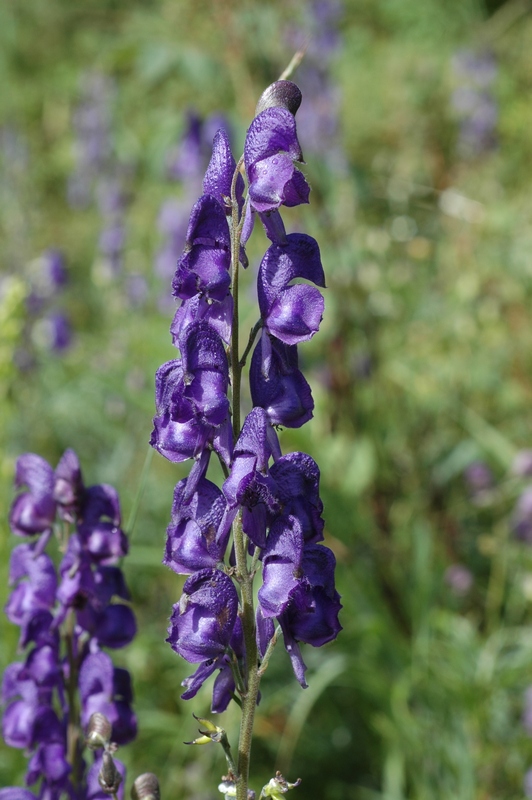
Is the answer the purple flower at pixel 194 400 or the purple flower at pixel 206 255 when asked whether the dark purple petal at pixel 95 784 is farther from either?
the purple flower at pixel 206 255

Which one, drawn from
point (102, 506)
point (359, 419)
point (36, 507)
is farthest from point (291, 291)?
point (359, 419)

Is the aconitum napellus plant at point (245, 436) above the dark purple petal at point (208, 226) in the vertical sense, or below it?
below

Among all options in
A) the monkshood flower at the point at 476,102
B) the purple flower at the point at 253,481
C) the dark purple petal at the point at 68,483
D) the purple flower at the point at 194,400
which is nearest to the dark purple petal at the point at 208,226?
the purple flower at the point at 194,400

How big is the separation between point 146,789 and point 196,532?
1.40 feet

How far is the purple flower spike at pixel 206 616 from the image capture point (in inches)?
44.1

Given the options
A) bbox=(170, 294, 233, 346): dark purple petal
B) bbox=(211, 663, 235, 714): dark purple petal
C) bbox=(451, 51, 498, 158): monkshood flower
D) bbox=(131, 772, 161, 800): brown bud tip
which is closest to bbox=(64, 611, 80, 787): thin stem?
bbox=(131, 772, 161, 800): brown bud tip

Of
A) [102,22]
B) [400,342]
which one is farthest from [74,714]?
[102,22]

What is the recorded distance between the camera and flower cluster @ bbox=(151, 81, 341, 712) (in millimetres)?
1106

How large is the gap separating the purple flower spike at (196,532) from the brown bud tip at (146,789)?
36 centimetres

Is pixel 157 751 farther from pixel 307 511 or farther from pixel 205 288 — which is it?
pixel 205 288

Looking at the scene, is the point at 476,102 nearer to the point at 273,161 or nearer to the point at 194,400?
the point at 273,161

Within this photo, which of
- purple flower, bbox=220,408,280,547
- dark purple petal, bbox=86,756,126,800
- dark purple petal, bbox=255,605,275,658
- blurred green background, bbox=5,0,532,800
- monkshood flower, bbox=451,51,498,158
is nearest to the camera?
purple flower, bbox=220,408,280,547

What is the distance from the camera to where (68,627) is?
5.39 ft

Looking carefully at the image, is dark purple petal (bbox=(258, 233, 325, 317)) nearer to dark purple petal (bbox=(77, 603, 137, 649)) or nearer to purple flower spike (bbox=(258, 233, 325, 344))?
purple flower spike (bbox=(258, 233, 325, 344))
